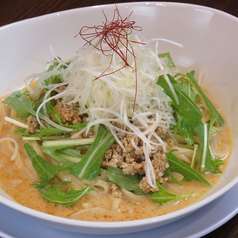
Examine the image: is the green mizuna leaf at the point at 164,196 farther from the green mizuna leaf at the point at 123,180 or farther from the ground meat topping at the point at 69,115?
the ground meat topping at the point at 69,115

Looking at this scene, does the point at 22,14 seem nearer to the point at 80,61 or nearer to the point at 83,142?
the point at 80,61

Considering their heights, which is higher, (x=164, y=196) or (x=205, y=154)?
(x=205, y=154)

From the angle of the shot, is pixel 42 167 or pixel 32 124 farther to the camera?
pixel 32 124

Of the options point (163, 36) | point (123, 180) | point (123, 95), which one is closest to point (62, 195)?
point (123, 180)

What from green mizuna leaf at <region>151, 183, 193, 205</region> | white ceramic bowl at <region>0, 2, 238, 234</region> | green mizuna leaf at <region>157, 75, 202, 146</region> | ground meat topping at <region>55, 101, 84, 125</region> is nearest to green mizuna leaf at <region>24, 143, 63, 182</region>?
ground meat topping at <region>55, 101, 84, 125</region>

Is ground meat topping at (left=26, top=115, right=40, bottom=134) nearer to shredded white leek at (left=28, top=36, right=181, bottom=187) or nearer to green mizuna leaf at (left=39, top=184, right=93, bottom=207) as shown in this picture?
shredded white leek at (left=28, top=36, right=181, bottom=187)

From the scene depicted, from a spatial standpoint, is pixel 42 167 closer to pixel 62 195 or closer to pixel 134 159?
pixel 62 195

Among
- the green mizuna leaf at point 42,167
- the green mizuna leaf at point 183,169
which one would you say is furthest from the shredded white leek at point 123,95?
the green mizuna leaf at point 42,167
